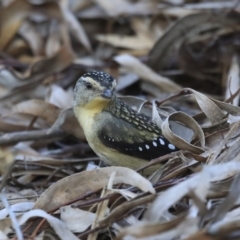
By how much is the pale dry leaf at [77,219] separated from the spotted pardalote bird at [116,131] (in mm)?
634

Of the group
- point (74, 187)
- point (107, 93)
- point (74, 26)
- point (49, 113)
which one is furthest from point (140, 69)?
point (74, 187)

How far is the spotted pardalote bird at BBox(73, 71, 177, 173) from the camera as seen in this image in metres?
3.41

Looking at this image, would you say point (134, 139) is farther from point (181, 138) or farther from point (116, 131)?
point (181, 138)

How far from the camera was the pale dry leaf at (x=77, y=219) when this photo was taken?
2.83 metres

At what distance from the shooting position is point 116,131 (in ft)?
11.3

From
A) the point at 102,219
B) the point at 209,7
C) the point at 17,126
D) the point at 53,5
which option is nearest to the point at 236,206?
the point at 102,219

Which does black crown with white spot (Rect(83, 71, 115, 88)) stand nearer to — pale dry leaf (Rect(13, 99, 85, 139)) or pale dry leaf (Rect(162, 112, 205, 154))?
Answer: pale dry leaf (Rect(162, 112, 205, 154))

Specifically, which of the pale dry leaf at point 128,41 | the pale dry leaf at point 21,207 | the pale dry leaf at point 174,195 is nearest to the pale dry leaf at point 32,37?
the pale dry leaf at point 128,41

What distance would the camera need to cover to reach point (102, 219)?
2.70 meters

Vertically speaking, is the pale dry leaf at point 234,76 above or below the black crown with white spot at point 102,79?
below

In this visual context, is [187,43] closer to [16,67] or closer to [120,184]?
[16,67]

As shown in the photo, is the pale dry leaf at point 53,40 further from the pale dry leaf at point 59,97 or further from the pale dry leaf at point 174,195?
the pale dry leaf at point 174,195

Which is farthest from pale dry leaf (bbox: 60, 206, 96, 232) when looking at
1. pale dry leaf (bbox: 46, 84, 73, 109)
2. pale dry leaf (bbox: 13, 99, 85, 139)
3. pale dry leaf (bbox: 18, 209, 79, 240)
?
pale dry leaf (bbox: 46, 84, 73, 109)

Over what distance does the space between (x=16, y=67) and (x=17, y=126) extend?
4.27ft
